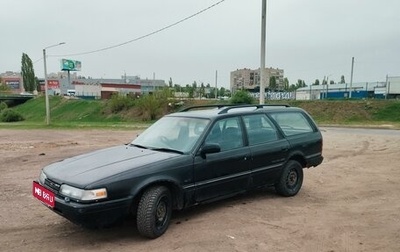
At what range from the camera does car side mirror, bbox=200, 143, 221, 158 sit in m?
4.92

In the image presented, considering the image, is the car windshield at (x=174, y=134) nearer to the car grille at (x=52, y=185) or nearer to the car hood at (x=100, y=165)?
the car hood at (x=100, y=165)

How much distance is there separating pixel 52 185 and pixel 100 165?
0.60 metres

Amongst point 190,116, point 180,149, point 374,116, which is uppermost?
point 190,116

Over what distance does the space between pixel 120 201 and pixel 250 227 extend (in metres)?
1.75

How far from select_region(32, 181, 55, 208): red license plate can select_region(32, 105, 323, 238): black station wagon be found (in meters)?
0.01

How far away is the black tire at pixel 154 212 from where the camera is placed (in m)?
4.32

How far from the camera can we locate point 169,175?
459 centimetres

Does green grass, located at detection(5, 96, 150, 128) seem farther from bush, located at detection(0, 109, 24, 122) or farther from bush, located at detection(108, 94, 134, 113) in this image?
bush, located at detection(0, 109, 24, 122)

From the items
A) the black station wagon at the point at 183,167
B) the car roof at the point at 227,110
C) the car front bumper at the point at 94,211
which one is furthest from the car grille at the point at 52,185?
the car roof at the point at 227,110

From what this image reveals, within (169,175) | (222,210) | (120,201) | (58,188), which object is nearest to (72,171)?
(58,188)

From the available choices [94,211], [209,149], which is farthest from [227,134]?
[94,211]

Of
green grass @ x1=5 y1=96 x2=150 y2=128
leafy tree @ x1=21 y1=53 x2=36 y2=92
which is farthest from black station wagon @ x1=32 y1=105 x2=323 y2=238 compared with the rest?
leafy tree @ x1=21 y1=53 x2=36 y2=92

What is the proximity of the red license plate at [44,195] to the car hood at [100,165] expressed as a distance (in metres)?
0.17

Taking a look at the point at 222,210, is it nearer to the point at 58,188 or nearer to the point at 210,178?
the point at 210,178
